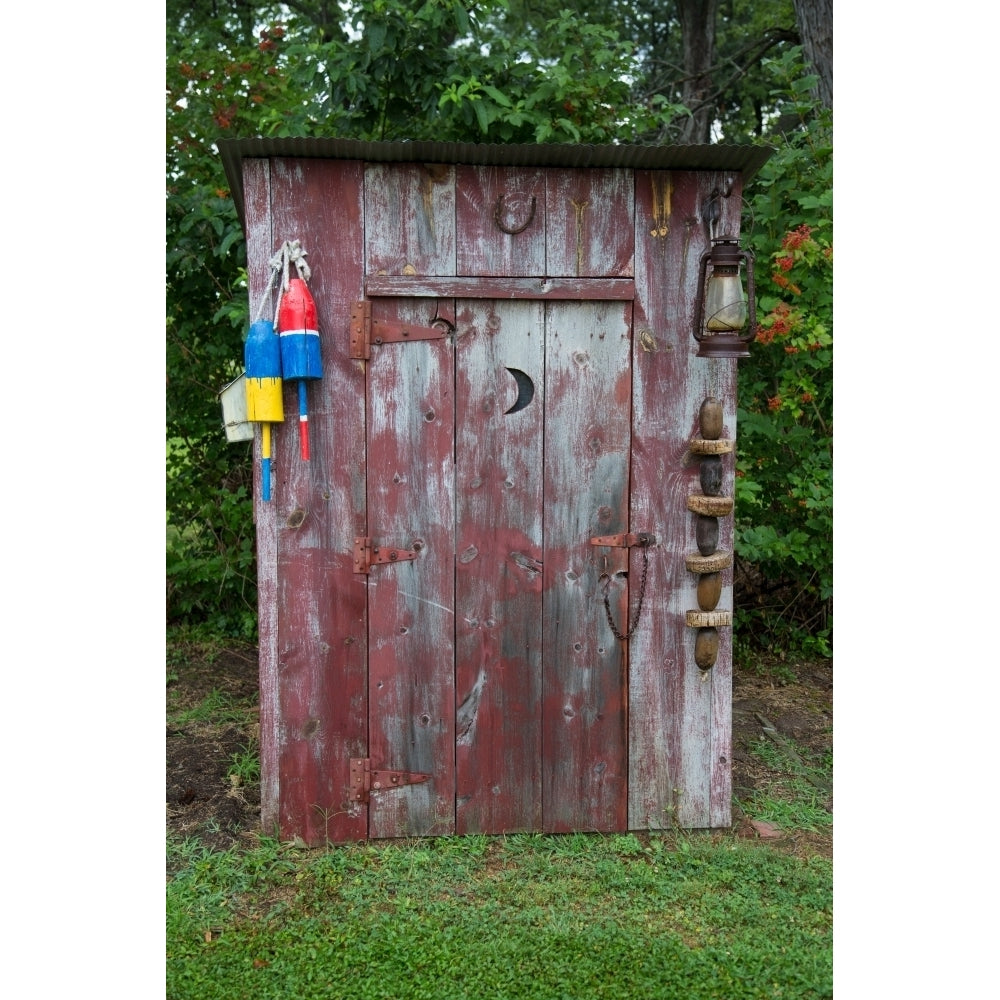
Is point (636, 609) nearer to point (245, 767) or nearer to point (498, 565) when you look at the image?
point (498, 565)

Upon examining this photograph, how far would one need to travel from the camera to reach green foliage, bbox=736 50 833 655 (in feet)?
15.9

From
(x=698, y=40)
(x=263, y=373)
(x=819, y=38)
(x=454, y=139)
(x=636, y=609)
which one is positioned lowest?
(x=636, y=609)

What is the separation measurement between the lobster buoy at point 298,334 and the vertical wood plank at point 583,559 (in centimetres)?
79

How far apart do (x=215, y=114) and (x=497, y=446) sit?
3.58 m

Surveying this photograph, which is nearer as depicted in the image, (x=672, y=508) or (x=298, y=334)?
(x=298, y=334)

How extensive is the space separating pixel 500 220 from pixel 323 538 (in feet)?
4.02

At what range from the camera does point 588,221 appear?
3.42 metres

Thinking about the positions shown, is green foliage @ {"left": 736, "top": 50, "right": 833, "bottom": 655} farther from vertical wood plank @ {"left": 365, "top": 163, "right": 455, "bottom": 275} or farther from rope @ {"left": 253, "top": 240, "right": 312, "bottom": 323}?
rope @ {"left": 253, "top": 240, "right": 312, "bottom": 323}

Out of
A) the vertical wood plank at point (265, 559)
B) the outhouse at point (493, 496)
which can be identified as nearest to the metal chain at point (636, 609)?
the outhouse at point (493, 496)

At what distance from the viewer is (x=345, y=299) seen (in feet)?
11.1

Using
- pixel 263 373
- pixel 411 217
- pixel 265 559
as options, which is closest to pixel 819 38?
pixel 411 217

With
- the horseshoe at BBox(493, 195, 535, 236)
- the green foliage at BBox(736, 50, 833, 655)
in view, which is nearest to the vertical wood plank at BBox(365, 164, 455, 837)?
the horseshoe at BBox(493, 195, 535, 236)

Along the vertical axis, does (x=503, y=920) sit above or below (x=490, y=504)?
below

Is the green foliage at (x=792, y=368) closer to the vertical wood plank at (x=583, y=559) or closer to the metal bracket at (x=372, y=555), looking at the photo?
the vertical wood plank at (x=583, y=559)
